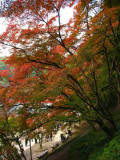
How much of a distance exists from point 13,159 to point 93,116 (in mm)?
5440

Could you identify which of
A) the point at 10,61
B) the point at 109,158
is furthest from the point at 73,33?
the point at 109,158

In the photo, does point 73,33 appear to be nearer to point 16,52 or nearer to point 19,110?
point 16,52

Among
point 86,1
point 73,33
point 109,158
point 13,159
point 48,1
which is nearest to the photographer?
point 109,158

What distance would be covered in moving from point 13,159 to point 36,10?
25.1 feet

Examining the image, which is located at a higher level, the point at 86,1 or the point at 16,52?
the point at 86,1

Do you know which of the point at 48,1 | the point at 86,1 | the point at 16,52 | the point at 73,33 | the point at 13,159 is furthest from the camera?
the point at 13,159

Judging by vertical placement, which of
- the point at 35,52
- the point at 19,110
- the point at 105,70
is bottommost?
the point at 19,110

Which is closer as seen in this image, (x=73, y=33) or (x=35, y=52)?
(x=35, y=52)

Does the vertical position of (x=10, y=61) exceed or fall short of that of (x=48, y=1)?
it falls short

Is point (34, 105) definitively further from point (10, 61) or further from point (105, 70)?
point (105, 70)

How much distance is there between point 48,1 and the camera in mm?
3525

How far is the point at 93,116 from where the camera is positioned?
393 cm

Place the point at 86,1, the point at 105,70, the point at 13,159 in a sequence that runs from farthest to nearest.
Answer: the point at 105,70, the point at 13,159, the point at 86,1

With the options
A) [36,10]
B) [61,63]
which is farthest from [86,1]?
[61,63]
